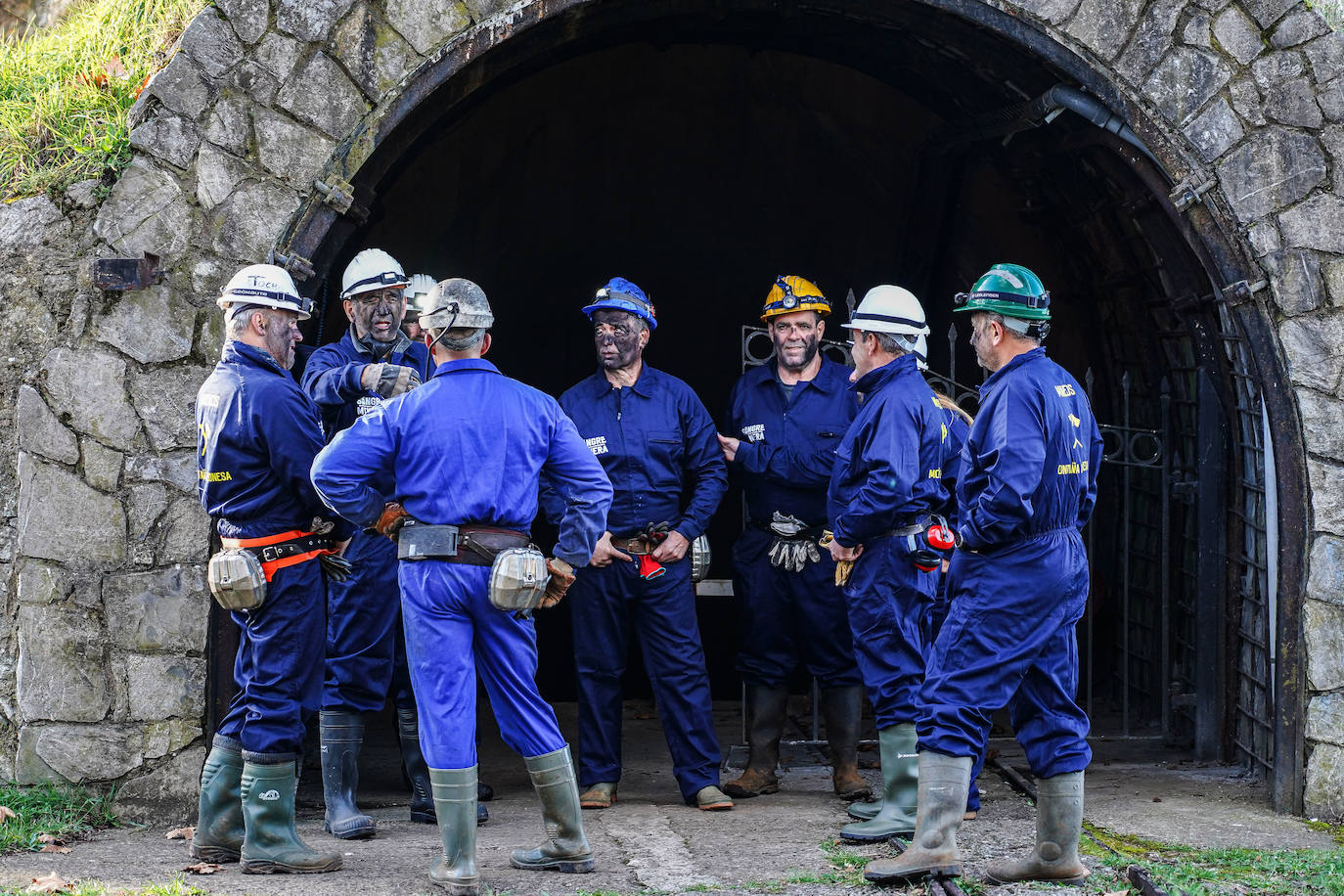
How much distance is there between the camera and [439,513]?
457 centimetres

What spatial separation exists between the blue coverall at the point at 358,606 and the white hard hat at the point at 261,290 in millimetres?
439

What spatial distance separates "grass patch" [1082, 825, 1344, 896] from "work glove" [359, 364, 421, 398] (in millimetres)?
3013

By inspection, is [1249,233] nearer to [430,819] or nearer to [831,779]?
[831,779]

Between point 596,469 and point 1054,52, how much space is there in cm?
270

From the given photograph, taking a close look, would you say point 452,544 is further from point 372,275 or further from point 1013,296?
Answer: point 1013,296

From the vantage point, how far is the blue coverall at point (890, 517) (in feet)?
17.5

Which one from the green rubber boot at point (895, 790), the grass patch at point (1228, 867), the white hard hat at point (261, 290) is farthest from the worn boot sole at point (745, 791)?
the white hard hat at point (261, 290)

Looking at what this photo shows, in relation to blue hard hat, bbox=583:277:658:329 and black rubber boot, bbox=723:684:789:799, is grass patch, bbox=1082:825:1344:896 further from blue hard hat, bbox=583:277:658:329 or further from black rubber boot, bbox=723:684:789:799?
blue hard hat, bbox=583:277:658:329

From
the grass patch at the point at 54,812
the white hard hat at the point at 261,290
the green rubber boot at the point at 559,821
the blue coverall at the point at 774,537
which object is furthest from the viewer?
the blue coverall at the point at 774,537

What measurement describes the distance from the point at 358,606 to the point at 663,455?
1409mm

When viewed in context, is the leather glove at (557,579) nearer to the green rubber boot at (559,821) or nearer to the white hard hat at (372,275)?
the green rubber boot at (559,821)

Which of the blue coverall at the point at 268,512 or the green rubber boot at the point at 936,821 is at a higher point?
the blue coverall at the point at 268,512

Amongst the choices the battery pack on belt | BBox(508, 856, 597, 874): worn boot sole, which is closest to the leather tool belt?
the battery pack on belt

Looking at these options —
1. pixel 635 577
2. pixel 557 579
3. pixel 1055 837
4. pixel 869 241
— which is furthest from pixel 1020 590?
pixel 869 241
